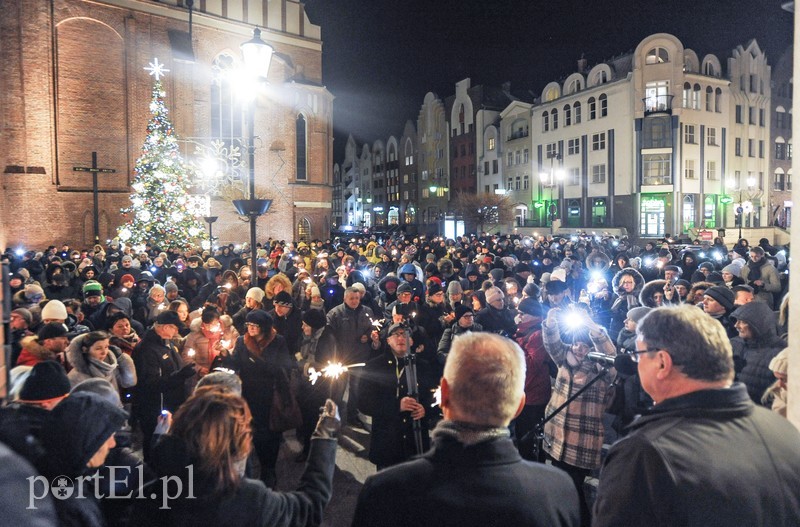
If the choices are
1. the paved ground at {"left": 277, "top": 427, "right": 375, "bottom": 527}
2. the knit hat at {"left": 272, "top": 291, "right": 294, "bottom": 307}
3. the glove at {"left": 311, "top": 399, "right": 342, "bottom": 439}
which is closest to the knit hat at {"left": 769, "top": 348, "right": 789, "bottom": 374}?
the glove at {"left": 311, "top": 399, "right": 342, "bottom": 439}

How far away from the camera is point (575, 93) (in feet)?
156

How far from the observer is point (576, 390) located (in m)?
4.32

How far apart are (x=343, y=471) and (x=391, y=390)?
1731 millimetres

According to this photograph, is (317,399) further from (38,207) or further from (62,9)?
(62,9)

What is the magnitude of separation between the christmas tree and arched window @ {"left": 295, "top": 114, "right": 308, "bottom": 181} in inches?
491

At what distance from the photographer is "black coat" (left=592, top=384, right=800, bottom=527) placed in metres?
1.79

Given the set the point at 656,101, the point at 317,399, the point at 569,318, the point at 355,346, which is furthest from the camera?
the point at 656,101

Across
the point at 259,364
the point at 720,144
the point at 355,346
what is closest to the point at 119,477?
the point at 259,364

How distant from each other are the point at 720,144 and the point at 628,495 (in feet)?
172

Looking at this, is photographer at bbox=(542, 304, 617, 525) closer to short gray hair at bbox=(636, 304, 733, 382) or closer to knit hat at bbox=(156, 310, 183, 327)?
short gray hair at bbox=(636, 304, 733, 382)

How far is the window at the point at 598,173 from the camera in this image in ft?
150

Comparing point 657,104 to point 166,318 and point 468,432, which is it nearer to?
point 166,318

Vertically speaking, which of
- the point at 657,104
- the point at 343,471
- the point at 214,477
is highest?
the point at 657,104

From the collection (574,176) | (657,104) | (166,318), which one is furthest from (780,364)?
(574,176)
